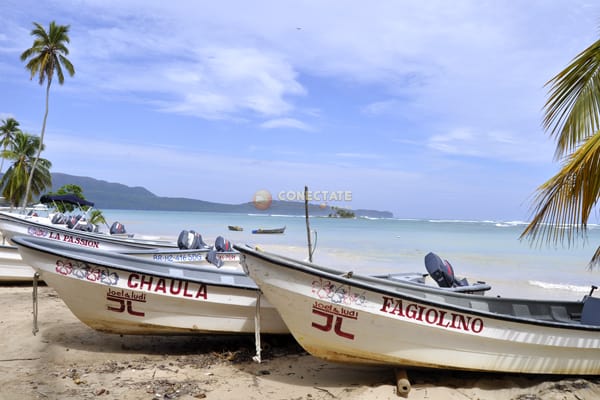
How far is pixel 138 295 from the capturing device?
5.89 m

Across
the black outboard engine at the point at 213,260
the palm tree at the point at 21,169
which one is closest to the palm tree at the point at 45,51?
the palm tree at the point at 21,169

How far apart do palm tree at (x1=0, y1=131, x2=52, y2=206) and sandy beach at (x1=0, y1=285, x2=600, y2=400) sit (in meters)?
34.6

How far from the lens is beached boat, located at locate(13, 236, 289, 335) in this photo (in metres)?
5.76

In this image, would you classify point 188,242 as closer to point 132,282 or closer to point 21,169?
point 132,282

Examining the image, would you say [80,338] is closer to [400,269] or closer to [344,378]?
[344,378]

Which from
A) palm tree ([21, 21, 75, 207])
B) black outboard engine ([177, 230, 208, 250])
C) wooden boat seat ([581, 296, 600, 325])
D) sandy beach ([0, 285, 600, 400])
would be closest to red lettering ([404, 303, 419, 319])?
sandy beach ([0, 285, 600, 400])

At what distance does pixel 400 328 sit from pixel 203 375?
7.61 feet

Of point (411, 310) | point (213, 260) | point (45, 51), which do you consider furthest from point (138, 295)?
point (45, 51)

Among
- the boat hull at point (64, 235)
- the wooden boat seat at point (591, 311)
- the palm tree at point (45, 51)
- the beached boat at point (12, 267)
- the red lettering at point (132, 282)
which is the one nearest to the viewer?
the wooden boat seat at point (591, 311)

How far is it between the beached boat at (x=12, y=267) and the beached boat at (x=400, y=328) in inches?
313

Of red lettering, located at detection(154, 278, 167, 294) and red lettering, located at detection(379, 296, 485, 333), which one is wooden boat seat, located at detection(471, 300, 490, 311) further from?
red lettering, located at detection(154, 278, 167, 294)

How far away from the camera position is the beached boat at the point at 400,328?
4688 mm

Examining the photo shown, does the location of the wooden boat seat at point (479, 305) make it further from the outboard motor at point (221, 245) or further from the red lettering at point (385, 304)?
the outboard motor at point (221, 245)

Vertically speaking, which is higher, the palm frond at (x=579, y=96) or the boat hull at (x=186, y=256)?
the palm frond at (x=579, y=96)
